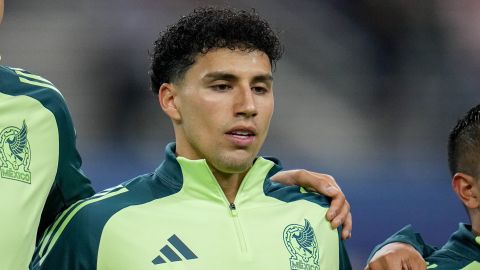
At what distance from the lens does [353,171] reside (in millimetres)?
5164

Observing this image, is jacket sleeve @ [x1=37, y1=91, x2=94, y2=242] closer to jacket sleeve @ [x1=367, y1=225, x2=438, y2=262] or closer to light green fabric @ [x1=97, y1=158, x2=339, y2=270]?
light green fabric @ [x1=97, y1=158, x2=339, y2=270]

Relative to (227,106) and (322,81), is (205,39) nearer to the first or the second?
(227,106)

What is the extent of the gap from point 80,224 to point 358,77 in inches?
125

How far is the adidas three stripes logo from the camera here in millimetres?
2457

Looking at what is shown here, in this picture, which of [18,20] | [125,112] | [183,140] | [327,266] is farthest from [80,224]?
[18,20]

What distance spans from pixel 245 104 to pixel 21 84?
620 millimetres

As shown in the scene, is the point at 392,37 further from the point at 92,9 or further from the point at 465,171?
the point at 465,171

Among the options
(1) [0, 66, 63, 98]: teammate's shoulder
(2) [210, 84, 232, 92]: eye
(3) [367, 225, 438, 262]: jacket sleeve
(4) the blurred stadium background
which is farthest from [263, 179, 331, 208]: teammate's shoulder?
(4) the blurred stadium background

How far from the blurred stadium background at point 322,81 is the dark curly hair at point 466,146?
224cm

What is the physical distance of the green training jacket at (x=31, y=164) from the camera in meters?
2.30

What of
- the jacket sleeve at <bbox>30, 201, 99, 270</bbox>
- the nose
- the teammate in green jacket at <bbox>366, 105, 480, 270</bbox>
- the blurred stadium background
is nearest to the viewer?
the jacket sleeve at <bbox>30, 201, 99, 270</bbox>

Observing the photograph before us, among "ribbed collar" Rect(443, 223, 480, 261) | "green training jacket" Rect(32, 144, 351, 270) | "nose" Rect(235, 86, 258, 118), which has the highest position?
"nose" Rect(235, 86, 258, 118)

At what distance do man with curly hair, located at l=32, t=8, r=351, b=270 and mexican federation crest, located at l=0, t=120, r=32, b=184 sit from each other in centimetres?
20

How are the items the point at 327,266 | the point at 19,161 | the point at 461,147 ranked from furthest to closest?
1. the point at 461,147
2. the point at 327,266
3. the point at 19,161
